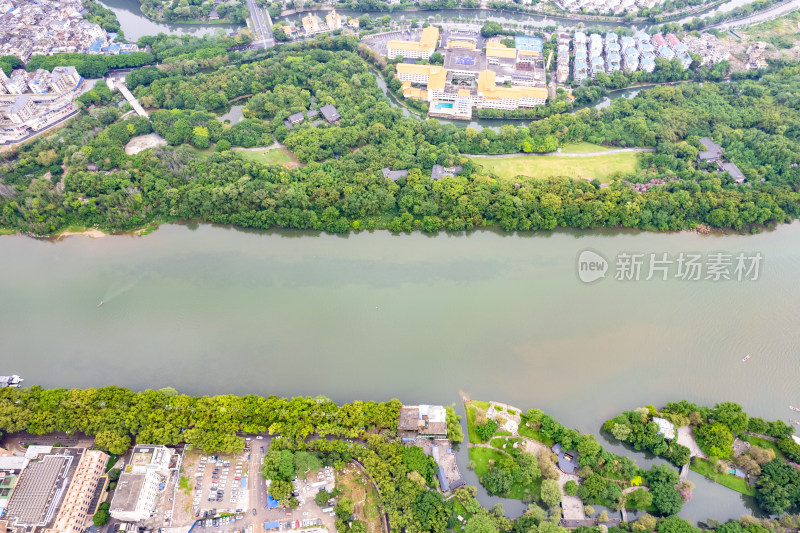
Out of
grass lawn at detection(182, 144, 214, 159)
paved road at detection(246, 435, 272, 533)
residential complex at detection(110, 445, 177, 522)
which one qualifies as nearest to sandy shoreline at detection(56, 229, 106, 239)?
grass lawn at detection(182, 144, 214, 159)

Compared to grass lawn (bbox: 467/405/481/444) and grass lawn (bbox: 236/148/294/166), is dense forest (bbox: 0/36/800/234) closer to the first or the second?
grass lawn (bbox: 236/148/294/166)

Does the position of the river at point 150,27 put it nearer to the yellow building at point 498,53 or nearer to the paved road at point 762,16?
the yellow building at point 498,53

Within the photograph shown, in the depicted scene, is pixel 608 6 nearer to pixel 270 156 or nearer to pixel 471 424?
pixel 270 156

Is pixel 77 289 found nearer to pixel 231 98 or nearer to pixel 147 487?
pixel 147 487

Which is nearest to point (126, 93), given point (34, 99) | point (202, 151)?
point (34, 99)

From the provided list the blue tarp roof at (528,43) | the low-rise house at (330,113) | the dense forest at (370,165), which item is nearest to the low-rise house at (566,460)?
the dense forest at (370,165)

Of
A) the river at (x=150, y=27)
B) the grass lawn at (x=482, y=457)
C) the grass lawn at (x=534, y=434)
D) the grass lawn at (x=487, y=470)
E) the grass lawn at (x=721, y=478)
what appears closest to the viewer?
the grass lawn at (x=487, y=470)
